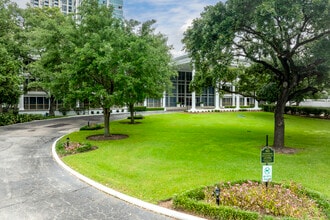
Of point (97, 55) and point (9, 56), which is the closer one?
point (97, 55)

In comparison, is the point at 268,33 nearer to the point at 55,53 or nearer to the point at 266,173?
the point at 266,173

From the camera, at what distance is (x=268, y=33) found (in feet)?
42.8

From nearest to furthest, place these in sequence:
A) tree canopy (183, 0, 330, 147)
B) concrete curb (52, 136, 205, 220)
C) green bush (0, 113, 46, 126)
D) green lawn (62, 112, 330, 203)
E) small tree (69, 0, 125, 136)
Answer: concrete curb (52, 136, 205, 220), green lawn (62, 112, 330, 203), tree canopy (183, 0, 330, 147), small tree (69, 0, 125, 136), green bush (0, 113, 46, 126)

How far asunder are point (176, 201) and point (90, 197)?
2.85 meters

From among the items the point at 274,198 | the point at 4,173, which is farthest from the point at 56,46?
the point at 274,198

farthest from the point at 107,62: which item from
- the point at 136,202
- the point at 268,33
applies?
the point at 136,202

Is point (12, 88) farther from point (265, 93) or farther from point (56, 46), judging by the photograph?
point (265, 93)

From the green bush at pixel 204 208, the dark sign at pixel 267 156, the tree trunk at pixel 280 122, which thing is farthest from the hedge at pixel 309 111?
the green bush at pixel 204 208

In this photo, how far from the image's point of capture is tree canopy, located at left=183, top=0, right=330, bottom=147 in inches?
486

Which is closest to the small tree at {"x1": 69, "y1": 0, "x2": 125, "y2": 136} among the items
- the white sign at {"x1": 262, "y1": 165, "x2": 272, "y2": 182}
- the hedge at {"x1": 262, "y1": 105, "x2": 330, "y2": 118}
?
the white sign at {"x1": 262, "y1": 165, "x2": 272, "y2": 182}

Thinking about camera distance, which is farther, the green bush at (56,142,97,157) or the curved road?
the green bush at (56,142,97,157)

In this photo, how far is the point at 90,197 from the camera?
827 cm

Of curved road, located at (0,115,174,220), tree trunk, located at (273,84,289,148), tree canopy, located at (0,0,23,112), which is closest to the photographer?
curved road, located at (0,115,174,220)

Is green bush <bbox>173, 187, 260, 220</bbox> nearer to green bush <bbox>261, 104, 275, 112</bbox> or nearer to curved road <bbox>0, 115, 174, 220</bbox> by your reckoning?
curved road <bbox>0, 115, 174, 220</bbox>
